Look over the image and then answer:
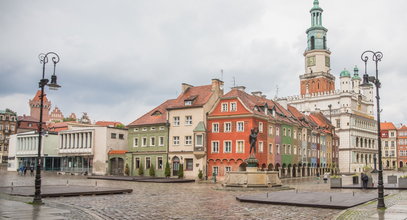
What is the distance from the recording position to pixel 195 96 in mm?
61000

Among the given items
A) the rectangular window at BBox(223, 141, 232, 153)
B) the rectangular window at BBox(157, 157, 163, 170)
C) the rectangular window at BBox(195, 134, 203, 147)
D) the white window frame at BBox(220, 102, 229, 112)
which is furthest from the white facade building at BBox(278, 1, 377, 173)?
the rectangular window at BBox(195, 134, 203, 147)

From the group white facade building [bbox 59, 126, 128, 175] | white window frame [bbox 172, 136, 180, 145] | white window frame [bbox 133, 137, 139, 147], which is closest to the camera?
white window frame [bbox 172, 136, 180, 145]

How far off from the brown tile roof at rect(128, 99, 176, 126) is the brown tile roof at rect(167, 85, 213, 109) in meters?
1.72

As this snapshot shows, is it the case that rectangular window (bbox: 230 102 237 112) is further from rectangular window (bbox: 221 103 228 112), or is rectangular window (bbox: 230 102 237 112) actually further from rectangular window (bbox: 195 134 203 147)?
rectangular window (bbox: 195 134 203 147)

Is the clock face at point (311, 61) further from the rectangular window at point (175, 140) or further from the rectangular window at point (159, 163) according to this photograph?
the rectangular window at point (159, 163)

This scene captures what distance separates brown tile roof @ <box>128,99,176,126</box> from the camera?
6317 centimetres

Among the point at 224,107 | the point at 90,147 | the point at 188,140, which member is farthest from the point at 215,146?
the point at 90,147

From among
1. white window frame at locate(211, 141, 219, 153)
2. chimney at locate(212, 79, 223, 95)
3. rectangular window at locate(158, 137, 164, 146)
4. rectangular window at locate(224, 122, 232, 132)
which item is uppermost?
chimney at locate(212, 79, 223, 95)

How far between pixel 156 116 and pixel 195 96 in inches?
290

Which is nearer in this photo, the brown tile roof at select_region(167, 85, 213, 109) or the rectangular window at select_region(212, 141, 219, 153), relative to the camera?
the rectangular window at select_region(212, 141, 219, 153)

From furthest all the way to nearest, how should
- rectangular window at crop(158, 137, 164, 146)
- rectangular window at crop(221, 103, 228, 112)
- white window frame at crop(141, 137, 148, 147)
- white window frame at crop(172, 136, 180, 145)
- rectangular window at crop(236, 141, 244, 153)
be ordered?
white window frame at crop(141, 137, 148, 147) < rectangular window at crop(158, 137, 164, 146) < white window frame at crop(172, 136, 180, 145) < rectangular window at crop(221, 103, 228, 112) < rectangular window at crop(236, 141, 244, 153)

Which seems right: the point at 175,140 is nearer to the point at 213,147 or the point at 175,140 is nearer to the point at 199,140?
the point at 199,140

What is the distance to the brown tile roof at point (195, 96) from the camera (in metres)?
59.9

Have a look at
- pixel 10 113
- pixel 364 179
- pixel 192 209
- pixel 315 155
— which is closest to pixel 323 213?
pixel 192 209
